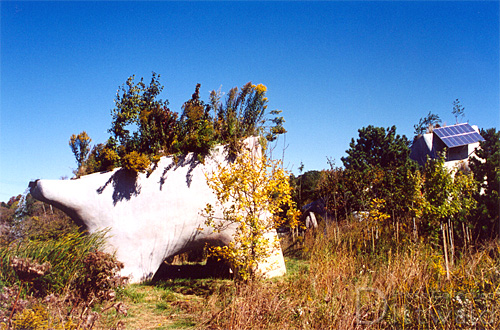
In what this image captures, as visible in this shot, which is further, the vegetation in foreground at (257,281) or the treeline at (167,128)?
the treeline at (167,128)

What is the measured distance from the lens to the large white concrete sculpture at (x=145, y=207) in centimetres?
753

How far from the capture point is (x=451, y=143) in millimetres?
19984

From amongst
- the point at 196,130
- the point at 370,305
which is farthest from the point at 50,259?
the point at 370,305

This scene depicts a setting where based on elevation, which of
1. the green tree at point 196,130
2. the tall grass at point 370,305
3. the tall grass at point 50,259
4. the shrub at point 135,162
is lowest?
the tall grass at point 370,305

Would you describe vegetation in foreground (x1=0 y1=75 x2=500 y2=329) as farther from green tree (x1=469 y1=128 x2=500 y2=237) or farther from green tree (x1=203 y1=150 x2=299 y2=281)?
green tree (x1=203 y1=150 x2=299 y2=281)

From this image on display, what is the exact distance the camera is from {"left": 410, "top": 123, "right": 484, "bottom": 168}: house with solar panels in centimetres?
1991

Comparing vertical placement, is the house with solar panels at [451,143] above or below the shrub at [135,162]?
above

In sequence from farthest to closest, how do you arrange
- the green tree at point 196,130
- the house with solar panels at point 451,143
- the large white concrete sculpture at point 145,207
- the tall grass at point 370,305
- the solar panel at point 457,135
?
the house with solar panels at point 451,143
the solar panel at point 457,135
the green tree at point 196,130
the large white concrete sculpture at point 145,207
the tall grass at point 370,305

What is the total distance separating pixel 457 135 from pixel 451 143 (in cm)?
95

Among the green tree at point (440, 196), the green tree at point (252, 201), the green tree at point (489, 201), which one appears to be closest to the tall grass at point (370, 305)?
the green tree at point (252, 201)

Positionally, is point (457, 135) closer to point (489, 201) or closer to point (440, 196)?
point (489, 201)

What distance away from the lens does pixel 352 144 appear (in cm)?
2092

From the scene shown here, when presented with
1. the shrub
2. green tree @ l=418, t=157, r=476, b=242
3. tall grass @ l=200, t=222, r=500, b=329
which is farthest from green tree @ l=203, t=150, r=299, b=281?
green tree @ l=418, t=157, r=476, b=242

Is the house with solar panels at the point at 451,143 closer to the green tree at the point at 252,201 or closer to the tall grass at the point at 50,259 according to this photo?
the green tree at the point at 252,201
